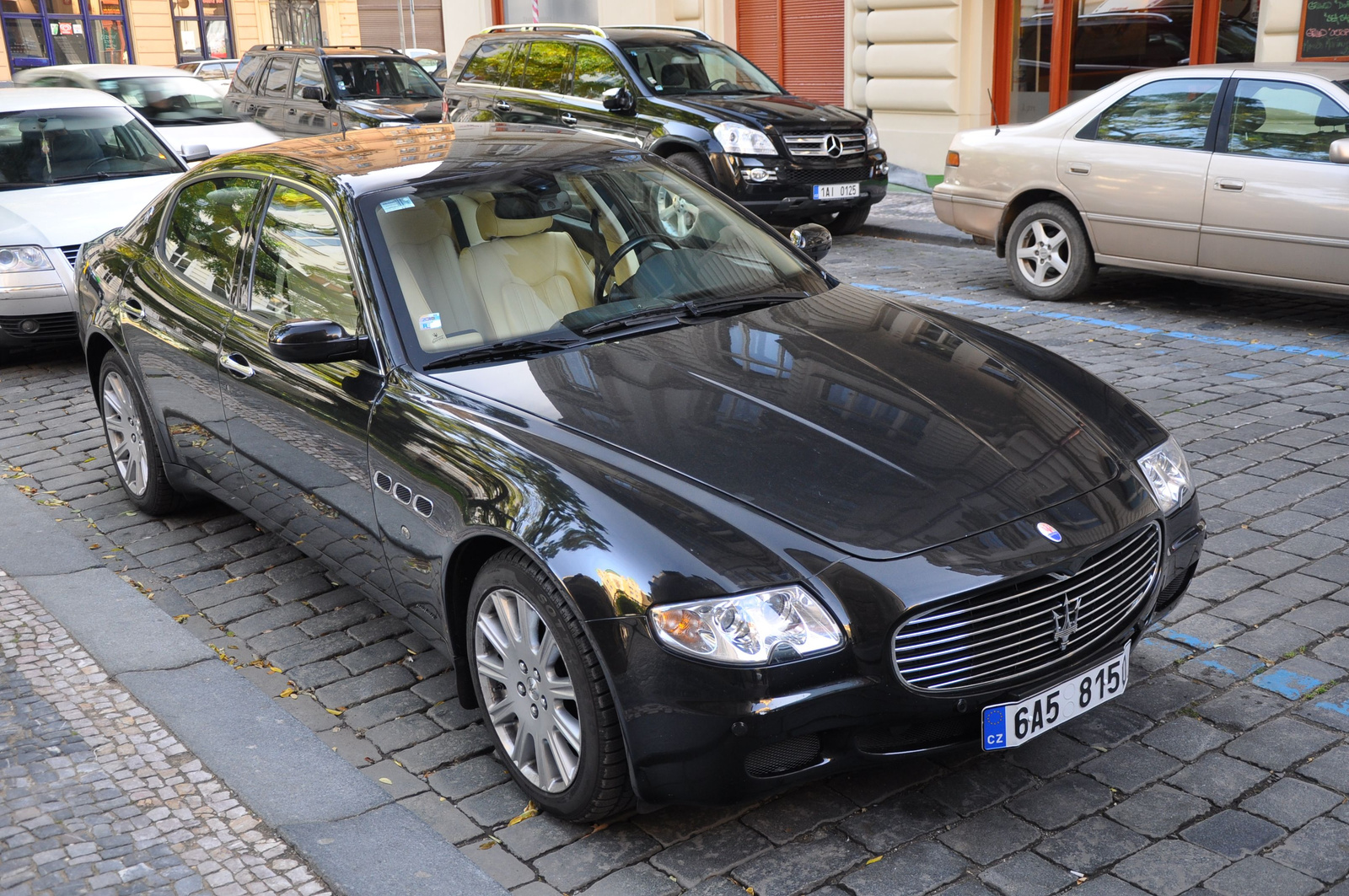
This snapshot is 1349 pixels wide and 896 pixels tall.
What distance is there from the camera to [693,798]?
2.99 meters

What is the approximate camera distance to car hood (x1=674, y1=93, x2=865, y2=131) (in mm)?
11648

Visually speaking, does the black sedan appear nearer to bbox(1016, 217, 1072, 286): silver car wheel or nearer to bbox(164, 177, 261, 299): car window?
bbox(164, 177, 261, 299): car window

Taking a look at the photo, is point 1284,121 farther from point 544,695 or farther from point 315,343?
point 544,695

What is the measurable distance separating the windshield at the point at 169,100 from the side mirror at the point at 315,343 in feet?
38.6

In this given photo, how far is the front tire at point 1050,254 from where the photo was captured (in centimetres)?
889

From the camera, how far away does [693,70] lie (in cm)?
1274

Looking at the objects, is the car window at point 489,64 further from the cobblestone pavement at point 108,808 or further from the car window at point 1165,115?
the cobblestone pavement at point 108,808

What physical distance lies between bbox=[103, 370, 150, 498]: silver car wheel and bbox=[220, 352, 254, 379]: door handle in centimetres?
Result: 112

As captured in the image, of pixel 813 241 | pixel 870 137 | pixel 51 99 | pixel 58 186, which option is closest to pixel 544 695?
pixel 813 241

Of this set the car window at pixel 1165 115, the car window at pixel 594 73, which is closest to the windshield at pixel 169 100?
the car window at pixel 594 73

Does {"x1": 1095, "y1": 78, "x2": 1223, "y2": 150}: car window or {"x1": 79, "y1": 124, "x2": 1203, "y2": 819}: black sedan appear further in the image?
{"x1": 1095, "y1": 78, "x2": 1223, "y2": 150}: car window

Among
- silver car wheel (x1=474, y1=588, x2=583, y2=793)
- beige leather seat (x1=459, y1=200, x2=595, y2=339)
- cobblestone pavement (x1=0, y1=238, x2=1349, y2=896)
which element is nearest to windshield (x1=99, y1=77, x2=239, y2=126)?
cobblestone pavement (x1=0, y1=238, x2=1349, y2=896)

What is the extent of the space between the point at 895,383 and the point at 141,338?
3239mm

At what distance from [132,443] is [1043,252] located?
20.5ft
